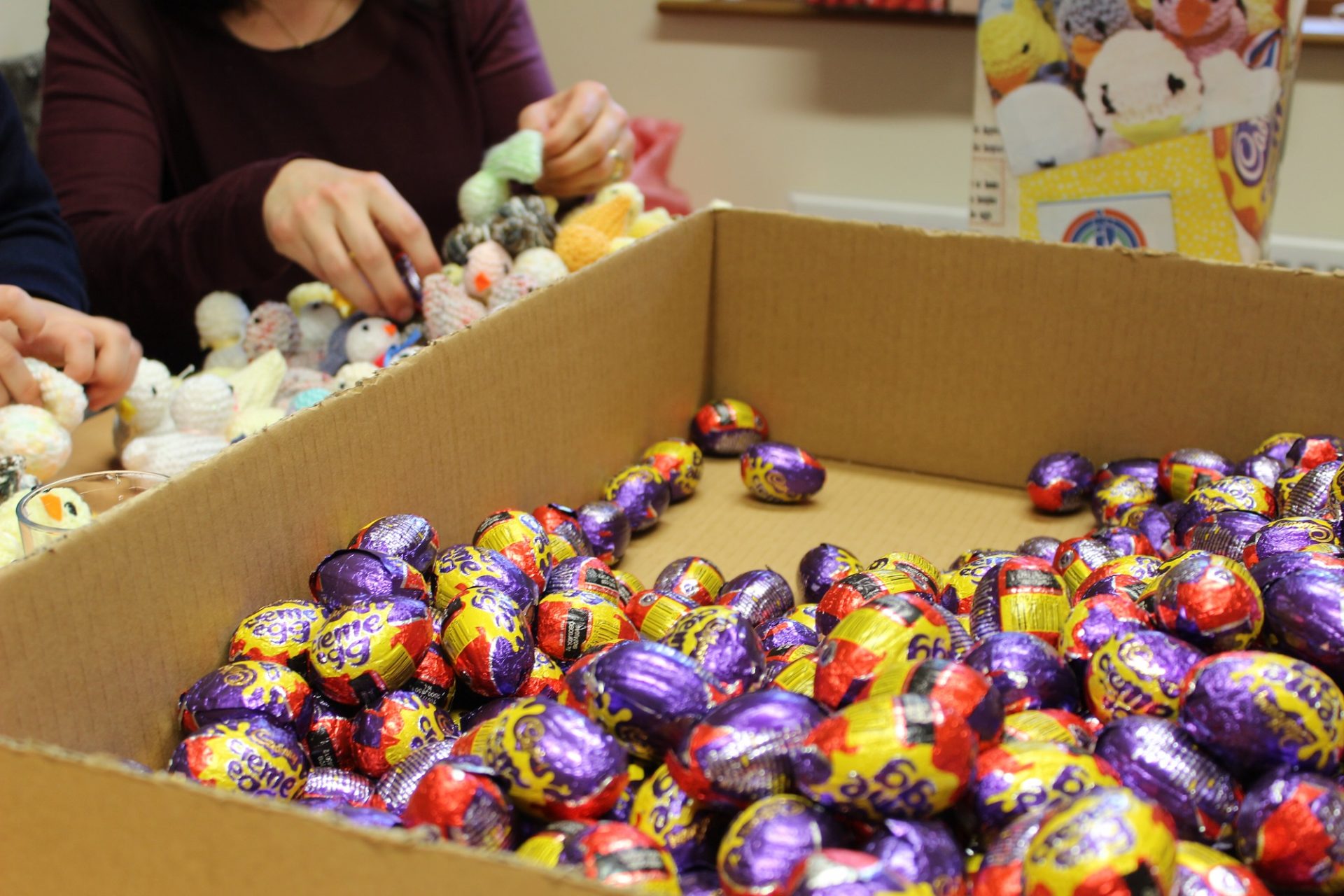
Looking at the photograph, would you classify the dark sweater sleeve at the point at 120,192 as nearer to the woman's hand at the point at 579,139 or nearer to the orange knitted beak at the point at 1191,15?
the woman's hand at the point at 579,139

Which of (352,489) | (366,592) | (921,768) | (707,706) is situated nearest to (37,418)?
(352,489)

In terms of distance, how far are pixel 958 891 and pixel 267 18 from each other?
194 cm

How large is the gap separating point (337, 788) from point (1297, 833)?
711mm

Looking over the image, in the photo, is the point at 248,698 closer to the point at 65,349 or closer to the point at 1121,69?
the point at 65,349

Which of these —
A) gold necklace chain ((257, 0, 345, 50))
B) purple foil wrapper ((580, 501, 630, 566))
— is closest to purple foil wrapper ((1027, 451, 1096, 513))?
purple foil wrapper ((580, 501, 630, 566))

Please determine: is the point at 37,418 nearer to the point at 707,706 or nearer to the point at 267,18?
the point at 707,706

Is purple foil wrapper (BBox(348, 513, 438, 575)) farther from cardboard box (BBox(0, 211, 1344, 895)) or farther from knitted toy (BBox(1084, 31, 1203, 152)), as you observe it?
knitted toy (BBox(1084, 31, 1203, 152))

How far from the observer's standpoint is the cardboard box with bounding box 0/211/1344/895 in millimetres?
862

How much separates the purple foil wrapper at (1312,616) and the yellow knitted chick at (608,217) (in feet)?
3.85

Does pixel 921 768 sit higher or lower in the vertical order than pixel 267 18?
lower

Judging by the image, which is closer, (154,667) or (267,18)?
(154,667)

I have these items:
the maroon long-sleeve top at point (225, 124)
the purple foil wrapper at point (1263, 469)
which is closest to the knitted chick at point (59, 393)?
the maroon long-sleeve top at point (225, 124)

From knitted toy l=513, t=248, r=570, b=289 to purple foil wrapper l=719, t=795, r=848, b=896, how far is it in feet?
3.50

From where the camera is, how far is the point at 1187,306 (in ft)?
5.06
